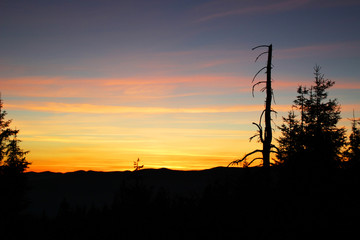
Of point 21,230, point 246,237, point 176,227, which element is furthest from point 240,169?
point 21,230

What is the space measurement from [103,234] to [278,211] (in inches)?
329

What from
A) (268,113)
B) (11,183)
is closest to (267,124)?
(268,113)

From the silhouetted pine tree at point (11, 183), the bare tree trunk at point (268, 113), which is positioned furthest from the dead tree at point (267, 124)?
the silhouetted pine tree at point (11, 183)

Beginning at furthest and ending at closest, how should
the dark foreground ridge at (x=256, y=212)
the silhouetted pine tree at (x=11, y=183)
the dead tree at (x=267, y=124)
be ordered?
1. the silhouetted pine tree at (x=11, y=183)
2. the dead tree at (x=267, y=124)
3. the dark foreground ridge at (x=256, y=212)

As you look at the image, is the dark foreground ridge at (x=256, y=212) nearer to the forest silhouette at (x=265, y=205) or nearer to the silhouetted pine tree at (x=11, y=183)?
the forest silhouette at (x=265, y=205)

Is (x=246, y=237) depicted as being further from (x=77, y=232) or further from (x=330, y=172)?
(x=77, y=232)

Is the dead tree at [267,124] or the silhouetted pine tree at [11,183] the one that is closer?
the dead tree at [267,124]

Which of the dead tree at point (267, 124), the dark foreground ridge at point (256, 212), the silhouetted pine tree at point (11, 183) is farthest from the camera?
the silhouetted pine tree at point (11, 183)

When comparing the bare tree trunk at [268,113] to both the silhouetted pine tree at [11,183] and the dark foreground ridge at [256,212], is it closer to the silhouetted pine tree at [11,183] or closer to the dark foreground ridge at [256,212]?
the dark foreground ridge at [256,212]

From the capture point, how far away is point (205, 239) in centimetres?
1226

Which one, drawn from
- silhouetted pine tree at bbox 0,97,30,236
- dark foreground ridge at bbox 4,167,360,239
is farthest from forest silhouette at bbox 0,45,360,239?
silhouetted pine tree at bbox 0,97,30,236

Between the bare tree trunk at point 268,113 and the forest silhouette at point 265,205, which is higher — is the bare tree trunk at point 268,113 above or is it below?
above

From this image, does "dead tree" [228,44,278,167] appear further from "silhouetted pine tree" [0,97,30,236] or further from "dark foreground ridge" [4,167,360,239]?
"silhouetted pine tree" [0,97,30,236]

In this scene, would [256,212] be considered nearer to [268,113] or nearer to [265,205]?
[265,205]
